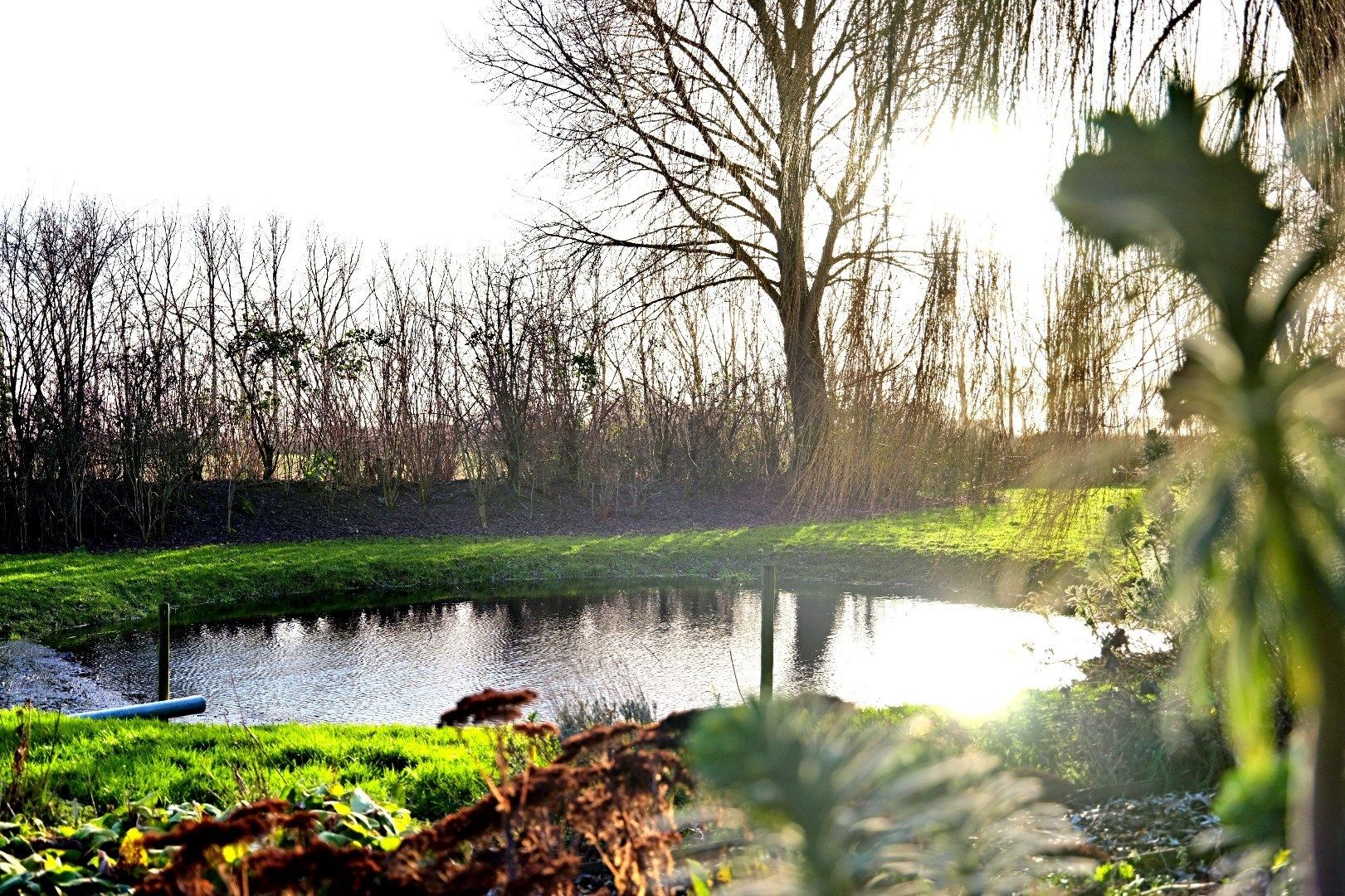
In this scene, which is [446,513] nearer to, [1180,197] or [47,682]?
[47,682]

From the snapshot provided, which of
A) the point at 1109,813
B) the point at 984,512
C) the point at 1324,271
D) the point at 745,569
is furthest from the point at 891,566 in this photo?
the point at 1324,271

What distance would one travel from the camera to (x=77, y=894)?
8.98 feet

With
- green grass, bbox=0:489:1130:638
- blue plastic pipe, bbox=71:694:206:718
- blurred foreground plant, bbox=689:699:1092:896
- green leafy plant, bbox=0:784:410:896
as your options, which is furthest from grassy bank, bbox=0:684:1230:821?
green grass, bbox=0:489:1130:638

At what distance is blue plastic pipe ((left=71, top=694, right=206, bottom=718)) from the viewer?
298 inches

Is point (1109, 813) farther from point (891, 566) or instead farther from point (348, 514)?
point (348, 514)

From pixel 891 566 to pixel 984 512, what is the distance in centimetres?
1387

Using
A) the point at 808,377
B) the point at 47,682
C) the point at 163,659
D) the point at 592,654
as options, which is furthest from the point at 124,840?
the point at 47,682

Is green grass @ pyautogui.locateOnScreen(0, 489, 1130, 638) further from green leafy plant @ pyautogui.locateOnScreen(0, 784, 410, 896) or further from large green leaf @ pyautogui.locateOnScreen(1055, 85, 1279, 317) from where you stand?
large green leaf @ pyautogui.locateOnScreen(1055, 85, 1279, 317)

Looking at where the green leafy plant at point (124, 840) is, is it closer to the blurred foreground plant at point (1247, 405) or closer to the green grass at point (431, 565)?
the blurred foreground plant at point (1247, 405)

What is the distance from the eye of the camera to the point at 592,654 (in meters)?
10.4

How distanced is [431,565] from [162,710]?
321 inches

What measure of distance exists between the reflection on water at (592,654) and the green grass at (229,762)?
1.18 metres

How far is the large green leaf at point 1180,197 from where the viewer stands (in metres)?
0.29

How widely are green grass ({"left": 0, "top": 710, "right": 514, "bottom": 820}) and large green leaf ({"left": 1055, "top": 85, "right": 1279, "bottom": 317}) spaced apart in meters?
4.01
